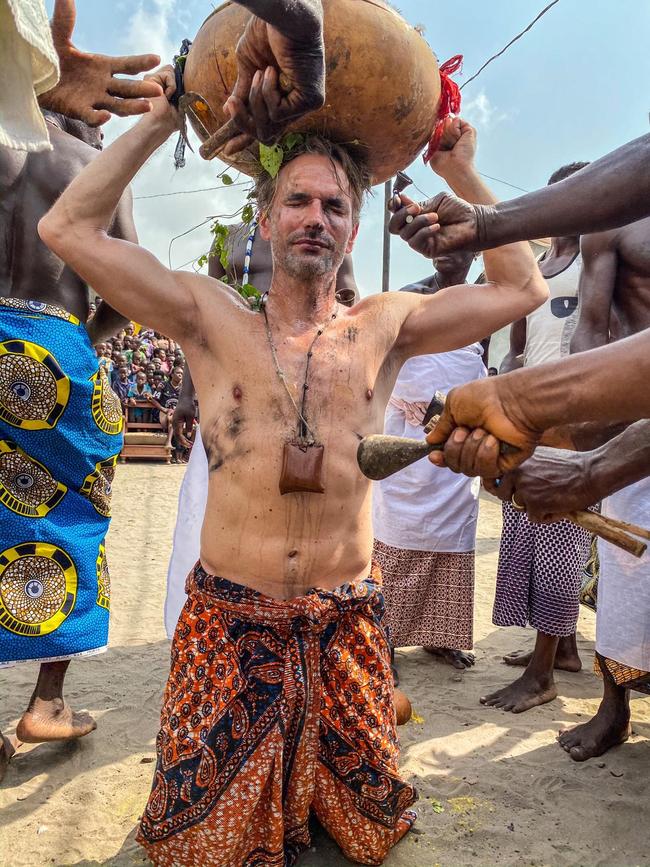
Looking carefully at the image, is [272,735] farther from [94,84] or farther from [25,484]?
[94,84]

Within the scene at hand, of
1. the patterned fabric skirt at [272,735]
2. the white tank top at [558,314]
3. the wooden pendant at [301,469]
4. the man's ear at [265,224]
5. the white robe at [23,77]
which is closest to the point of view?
the white robe at [23,77]

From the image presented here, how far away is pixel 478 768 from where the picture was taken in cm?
266

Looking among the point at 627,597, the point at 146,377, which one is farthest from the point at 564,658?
the point at 146,377

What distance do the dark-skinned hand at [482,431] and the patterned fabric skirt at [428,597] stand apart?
227 centimetres

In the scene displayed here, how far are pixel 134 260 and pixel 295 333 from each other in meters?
0.58

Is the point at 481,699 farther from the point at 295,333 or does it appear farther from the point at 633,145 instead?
the point at 633,145

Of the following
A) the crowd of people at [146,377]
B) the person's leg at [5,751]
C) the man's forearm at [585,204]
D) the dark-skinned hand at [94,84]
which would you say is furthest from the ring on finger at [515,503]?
the crowd of people at [146,377]

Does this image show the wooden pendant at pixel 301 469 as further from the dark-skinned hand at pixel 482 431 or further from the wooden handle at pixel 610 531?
the wooden handle at pixel 610 531

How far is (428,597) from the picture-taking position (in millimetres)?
3809

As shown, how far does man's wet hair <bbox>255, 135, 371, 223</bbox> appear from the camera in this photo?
2170 millimetres

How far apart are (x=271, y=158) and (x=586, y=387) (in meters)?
1.33

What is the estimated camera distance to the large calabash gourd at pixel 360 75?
1.74 metres

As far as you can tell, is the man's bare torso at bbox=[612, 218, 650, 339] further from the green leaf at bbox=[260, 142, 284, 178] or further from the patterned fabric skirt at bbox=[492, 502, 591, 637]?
the green leaf at bbox=[260, 142, 284, 178]

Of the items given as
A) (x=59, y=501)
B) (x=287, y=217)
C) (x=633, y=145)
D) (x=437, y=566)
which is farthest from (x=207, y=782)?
(x=633, y=145)
